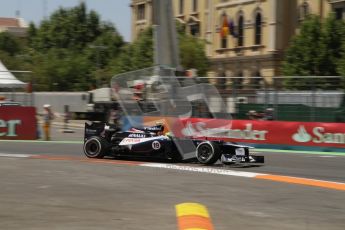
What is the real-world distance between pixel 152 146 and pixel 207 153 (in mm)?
1446

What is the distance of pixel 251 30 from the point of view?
55.6 meters

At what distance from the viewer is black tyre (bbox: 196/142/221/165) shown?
13914 millimetres

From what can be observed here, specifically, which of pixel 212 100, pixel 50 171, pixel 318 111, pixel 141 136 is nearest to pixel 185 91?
pixel 212 100

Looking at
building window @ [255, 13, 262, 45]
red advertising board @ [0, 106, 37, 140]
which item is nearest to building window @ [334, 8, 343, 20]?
building window @ [255, 13, 262, 45]

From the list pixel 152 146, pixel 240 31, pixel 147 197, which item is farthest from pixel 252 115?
pixel 240 31

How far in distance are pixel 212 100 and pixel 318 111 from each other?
7.36 m

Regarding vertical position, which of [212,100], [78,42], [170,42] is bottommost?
[212,100]

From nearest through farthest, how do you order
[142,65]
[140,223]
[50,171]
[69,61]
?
[140,223], [50,171], [142,65], [69,61]

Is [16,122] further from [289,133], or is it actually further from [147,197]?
[147,197]

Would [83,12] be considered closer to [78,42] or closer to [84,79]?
[78,42]

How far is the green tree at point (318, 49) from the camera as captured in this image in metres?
44.5

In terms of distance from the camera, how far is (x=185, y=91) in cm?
1680

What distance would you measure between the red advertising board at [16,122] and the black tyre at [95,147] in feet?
28.7

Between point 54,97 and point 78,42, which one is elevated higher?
point 78,42
